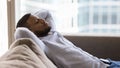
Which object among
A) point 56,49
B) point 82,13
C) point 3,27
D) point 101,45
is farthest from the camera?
point 82,13

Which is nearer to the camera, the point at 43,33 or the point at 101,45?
the point at 43,33

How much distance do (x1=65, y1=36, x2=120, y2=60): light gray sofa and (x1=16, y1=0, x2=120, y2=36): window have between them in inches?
17.9

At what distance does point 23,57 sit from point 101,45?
1.25 m

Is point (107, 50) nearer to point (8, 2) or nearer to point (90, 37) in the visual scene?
point (90, 37)

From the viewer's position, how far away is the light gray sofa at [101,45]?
6.86ft

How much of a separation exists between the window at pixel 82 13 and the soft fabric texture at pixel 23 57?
144cm

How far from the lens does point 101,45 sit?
82.8 inches

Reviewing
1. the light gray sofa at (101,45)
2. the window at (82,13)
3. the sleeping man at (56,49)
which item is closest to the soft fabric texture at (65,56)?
the sleeping man at (56,49)

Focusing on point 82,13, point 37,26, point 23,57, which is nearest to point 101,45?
point 82,13

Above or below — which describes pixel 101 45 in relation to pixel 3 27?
below

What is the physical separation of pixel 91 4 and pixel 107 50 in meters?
0.65

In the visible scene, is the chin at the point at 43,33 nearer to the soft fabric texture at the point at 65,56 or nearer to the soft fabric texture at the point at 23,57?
the soft fabric texture at the point at 65,56

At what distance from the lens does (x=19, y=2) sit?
8.19 ft

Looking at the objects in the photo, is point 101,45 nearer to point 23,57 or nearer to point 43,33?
point 43,33
